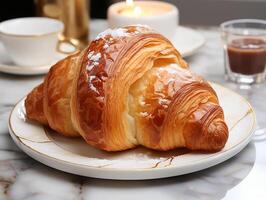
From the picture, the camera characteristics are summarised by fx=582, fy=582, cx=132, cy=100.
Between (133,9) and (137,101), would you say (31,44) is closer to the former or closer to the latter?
(133,9)

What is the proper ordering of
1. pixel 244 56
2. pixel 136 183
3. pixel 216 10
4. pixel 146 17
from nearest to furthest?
pixel 136 183, pixel 244 56, pixel 146 17, pixel 216 10

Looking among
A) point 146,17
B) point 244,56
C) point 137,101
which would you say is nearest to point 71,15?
point 146,17

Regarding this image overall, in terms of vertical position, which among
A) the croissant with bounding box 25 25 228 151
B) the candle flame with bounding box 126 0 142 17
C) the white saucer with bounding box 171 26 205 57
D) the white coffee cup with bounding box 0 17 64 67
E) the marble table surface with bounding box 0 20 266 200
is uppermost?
the croissant with bounding box 25 25 228 151

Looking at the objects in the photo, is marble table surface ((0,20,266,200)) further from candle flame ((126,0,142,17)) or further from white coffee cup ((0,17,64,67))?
candle flame ((126,0,142,17))

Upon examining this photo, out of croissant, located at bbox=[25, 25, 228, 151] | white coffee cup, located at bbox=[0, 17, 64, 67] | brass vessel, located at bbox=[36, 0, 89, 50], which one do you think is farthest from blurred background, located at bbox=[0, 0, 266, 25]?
croissant, located at bbox=[25, 25, 228, 151]

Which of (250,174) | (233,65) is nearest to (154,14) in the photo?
(233,65)

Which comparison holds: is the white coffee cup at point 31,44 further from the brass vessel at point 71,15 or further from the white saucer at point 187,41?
Result: the white saucer at point 187,41
